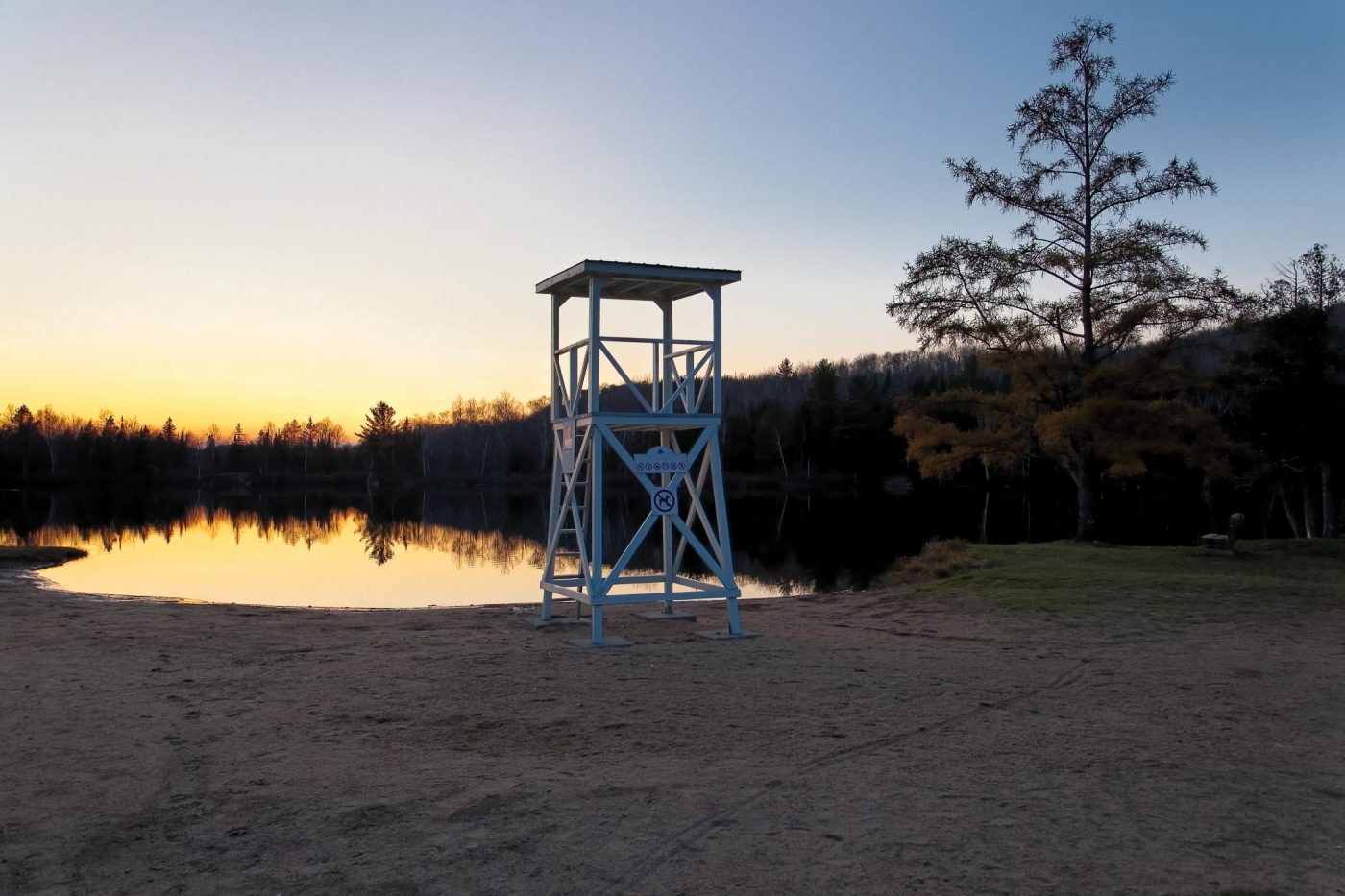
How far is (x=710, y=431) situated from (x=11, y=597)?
1159cm

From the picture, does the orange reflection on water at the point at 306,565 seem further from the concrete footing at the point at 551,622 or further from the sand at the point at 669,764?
the sand at the point at 669,764

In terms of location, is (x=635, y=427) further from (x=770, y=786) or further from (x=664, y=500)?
(x=770, y=786)

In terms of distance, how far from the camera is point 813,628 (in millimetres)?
14930

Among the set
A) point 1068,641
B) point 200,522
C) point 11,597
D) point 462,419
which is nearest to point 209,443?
point 462,419

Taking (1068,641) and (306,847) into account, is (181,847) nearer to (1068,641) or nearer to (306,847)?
(306,847)

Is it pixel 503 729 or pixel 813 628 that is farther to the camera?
pixel 813 628

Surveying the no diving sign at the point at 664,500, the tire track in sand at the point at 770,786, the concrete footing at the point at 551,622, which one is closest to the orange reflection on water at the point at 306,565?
the concrete footing at the point at 551,622

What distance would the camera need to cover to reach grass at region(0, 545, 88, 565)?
30.1m

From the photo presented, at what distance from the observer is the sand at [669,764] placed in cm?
572

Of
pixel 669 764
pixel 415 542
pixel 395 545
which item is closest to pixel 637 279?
pixel 669 764

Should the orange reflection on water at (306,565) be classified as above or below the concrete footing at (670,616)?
below

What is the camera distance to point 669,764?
25.4 feet

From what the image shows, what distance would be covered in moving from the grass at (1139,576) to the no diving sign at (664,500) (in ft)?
18.8

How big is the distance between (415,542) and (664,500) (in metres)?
31.9
